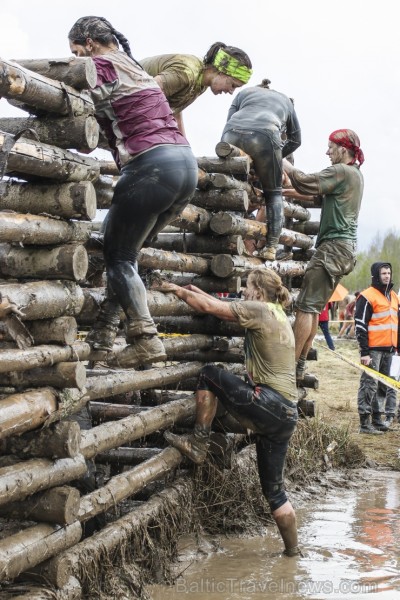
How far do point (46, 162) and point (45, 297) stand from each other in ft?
2.67

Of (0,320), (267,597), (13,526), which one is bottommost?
(267,597)

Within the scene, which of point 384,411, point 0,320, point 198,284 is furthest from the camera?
point 384,411

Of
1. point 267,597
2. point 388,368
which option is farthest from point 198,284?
point 388,368

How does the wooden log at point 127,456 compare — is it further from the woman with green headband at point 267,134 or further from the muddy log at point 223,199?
the woman with green headband at point 267,134

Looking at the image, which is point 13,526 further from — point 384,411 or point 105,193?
point 384,411

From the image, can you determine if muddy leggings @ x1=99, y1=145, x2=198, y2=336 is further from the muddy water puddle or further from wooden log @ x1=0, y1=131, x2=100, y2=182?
the muddy water puddle

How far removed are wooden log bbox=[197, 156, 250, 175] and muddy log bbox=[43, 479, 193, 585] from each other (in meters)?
3.09

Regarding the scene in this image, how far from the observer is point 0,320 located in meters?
5.74

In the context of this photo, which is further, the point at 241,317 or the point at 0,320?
the point at 241,317

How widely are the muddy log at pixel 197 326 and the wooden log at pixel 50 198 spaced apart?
130 inches

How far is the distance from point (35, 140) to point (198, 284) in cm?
388

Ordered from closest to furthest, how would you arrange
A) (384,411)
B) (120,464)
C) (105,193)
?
(105,193)
(120,464)
(384,411)

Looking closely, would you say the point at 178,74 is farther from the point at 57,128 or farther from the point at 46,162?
the point at 46,162

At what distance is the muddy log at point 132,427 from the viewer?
6.89 m
